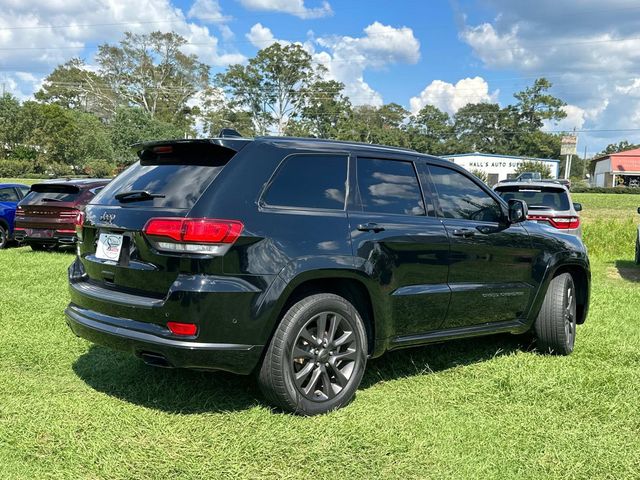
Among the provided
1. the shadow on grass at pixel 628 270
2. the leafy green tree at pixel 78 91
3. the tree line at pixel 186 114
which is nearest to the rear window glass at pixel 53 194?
the shadow on grass at pixel 628 270

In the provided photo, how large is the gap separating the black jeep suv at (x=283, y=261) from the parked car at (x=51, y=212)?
791 centimetres

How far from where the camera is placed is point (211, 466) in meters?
3.26

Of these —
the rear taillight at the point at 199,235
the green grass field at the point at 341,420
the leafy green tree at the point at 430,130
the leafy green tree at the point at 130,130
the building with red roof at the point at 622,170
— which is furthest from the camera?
the leafy green tree at the point at 430,130

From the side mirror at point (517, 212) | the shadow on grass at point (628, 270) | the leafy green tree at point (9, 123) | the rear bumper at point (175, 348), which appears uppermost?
the leafy green tree at point (9, 123)

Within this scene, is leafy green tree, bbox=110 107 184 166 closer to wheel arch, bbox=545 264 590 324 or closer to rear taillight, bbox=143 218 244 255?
wheel arch, bbox=545 264 590 324

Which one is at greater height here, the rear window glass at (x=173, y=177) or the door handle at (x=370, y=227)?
the rear window glass at (x=173, y=177)

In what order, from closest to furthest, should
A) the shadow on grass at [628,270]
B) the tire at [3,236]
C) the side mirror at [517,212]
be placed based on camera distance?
the side mirror at [517,212] → the shadow on grass at [628,270] → the tire at [3,236]

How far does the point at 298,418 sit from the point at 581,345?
341 cm

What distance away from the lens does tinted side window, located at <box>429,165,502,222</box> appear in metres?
4.88

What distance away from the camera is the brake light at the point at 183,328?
354 cm

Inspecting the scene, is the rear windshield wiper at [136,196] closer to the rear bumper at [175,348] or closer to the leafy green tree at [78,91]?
the rear bumper at [175,348]

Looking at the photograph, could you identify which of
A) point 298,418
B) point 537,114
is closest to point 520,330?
point 298,418

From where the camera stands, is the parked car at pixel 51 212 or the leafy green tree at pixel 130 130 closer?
the parked car at pixel 51 212

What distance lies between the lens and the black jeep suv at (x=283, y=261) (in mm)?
3572
